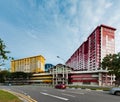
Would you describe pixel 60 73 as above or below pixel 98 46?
below

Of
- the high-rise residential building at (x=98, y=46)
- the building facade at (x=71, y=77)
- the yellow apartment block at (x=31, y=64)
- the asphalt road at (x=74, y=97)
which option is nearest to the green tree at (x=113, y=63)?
the asphalt road at (x=74, y=97)

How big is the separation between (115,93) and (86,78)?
93.3m

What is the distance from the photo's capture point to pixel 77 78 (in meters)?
126

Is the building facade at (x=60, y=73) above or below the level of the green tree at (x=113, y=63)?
below

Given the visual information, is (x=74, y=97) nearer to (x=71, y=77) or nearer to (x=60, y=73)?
(x=71, y=77)

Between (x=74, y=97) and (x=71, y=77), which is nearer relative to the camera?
(x=74, y=97)

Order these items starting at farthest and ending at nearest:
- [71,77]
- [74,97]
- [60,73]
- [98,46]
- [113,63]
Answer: [98,46] < [60,73] < [71,77] < [113,63] < [74,97]

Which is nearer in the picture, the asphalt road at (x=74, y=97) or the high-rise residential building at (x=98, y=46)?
the asphalt road at (x=74, y=97)

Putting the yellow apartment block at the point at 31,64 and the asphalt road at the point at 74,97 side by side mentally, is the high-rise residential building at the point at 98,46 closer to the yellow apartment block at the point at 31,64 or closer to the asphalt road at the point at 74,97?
the yellow apartment block at the point at 31,64

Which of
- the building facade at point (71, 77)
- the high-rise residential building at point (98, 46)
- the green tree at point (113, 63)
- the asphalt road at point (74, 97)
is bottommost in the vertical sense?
the building facade at point (71, 77)

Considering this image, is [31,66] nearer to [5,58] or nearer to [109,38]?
[109,38]

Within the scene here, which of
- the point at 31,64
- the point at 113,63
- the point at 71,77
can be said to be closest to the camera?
the point at 113,63

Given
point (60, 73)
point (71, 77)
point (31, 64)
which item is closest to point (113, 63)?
point (71, 77)

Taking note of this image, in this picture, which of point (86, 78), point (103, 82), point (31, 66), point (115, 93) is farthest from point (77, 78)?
point (115, 93)
